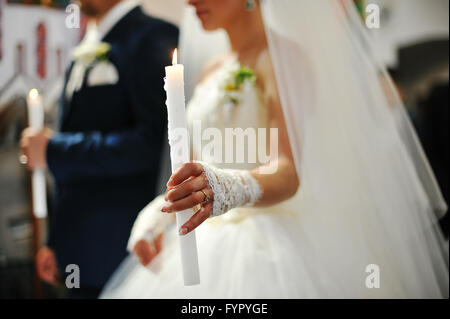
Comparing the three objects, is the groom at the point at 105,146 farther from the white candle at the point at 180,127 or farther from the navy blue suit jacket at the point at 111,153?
the white candle at the point at 180,127

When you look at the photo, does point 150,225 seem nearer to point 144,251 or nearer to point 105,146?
point 144,251

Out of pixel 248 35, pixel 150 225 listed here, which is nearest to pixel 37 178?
pixel 150 225

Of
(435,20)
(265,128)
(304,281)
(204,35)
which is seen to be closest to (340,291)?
(304,281)

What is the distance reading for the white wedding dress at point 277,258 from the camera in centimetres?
69

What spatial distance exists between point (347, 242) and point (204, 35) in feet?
1.81

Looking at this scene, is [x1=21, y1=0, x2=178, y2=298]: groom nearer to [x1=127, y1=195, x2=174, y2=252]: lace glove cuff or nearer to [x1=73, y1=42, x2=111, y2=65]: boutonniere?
[x1=73, y1=42, x2=111, y2=65]: boutonniere

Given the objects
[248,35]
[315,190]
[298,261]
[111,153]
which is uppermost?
[248,35]

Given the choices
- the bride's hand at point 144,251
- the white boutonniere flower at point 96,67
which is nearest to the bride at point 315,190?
the bride's hand at point 144,251

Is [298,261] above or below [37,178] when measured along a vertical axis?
below

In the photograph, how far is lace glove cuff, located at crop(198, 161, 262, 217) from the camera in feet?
1.76

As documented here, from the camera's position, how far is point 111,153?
88 centimetres

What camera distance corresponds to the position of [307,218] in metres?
0.75

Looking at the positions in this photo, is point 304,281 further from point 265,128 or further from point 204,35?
point 204,35

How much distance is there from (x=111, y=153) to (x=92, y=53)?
8.6 inches
